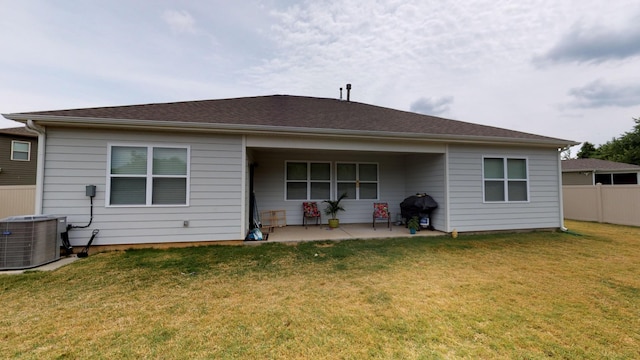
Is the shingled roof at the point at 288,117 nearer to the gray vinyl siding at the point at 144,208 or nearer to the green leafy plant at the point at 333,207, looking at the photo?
the gray vinyl siding at the point at 144,208

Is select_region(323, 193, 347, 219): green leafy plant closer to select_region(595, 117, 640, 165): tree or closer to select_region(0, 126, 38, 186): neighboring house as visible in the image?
select_region(0, 126, 38, 186): neighboring house

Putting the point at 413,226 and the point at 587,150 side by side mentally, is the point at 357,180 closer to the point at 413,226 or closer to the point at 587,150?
the point at 413,226

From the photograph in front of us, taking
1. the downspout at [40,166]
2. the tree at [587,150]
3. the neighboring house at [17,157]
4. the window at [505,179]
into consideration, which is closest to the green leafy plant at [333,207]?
the window at [505,179]

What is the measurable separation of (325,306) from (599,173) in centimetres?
2217

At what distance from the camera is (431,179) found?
284 inches

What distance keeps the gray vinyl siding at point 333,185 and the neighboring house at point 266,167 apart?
3 cm

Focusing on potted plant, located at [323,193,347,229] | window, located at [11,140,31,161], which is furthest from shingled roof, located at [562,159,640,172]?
window, located at [11,140,31,161]

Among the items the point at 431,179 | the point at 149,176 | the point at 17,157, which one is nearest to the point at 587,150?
the point at 431,179

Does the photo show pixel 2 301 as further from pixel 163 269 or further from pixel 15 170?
pixel 15 170

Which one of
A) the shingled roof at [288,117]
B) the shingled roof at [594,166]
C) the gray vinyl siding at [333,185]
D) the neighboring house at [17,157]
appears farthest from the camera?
the shingled roof at [594,166]

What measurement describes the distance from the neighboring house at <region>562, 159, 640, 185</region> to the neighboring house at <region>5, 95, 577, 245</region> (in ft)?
42.7

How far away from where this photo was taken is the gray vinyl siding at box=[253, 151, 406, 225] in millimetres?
7898

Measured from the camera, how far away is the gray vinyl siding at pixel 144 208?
4.73 metres

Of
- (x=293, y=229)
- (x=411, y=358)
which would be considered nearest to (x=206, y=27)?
(x=293, y=229)
